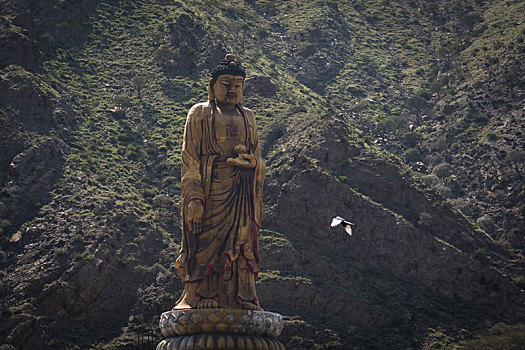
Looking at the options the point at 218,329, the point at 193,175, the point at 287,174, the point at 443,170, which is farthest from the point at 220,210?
the point at 443,170

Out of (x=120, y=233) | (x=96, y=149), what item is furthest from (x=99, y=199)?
(x=96, y=149)

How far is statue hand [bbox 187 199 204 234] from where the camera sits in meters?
28.3

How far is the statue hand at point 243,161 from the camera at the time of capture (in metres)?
28.8

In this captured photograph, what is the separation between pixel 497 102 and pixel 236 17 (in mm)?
27110

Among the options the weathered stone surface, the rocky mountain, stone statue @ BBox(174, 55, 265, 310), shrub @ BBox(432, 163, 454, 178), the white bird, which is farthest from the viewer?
shrub @ BBox(432, 163, 454, 178)

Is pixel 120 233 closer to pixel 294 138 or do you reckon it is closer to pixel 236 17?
pixel 294 138

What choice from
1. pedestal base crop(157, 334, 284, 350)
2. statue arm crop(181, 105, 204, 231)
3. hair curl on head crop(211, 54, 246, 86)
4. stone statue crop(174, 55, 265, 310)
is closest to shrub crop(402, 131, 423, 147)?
hair curl on head crop(211, 54, 246, 86)

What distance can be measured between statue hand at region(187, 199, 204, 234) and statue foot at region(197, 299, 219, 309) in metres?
2.12

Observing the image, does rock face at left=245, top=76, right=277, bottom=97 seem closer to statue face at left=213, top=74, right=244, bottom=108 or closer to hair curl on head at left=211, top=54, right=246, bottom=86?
hair curl on head at left=211, top=54, right=246, bottom=86

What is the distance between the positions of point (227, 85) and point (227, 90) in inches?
6.8

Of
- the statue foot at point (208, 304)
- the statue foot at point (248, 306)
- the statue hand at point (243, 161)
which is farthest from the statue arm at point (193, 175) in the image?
the statue foot at point (248, 306)

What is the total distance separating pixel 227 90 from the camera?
30.0 m

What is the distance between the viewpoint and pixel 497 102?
69000 millimetres

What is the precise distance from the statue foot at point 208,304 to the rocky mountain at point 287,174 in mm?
15965
